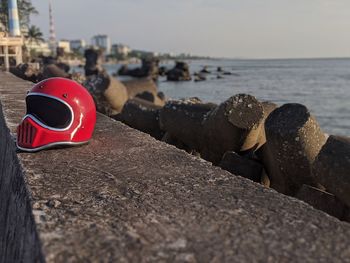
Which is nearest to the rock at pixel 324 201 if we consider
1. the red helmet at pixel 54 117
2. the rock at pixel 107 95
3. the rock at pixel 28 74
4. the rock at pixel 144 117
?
the red helmet at pixel 54 117

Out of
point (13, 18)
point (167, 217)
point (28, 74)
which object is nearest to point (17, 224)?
point (167, 217)

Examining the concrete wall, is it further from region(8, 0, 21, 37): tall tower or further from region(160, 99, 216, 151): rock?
region(8, 0, 21, 37): tall tower

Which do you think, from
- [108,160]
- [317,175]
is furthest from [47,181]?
[317,175]

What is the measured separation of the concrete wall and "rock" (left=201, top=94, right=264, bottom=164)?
8.04 feet

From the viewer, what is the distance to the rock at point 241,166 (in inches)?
166

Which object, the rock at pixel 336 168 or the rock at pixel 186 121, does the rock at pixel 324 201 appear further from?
the rock at pixel 186 121

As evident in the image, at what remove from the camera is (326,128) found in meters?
13.5

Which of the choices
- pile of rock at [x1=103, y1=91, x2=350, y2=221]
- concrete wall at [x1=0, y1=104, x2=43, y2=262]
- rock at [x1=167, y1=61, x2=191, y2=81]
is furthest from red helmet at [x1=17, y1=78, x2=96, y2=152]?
rock at [x1=167, y1=61, x2=191, y2=81]

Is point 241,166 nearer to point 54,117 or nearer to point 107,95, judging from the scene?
point 54,117

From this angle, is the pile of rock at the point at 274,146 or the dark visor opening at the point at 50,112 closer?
the dark visor opening at the point at 50,112

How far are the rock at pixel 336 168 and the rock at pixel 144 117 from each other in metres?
3.37

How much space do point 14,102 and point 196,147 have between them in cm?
241

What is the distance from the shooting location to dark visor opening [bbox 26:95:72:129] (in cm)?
309

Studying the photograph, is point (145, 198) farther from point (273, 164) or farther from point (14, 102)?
point (14, 102)
